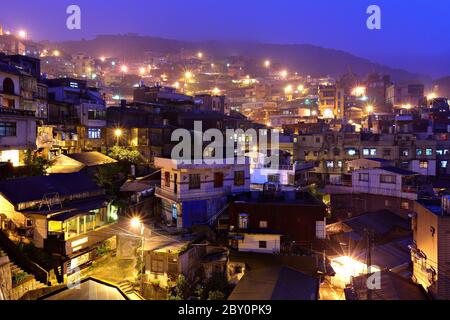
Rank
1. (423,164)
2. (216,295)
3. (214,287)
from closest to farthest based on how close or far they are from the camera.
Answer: (216,295)
(214,287)
(423,164)

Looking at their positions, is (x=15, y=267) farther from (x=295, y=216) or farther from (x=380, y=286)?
(x=380, y=286)

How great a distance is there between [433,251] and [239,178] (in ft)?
41.7

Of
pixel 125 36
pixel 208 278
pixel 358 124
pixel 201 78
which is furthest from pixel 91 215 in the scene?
pixel 125 36

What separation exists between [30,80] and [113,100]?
116 feet

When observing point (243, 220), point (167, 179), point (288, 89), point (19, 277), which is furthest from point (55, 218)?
point (288, 89)

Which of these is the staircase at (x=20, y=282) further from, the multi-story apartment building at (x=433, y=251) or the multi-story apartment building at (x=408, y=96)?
the multi-story apartment building at (x=408, y=96)

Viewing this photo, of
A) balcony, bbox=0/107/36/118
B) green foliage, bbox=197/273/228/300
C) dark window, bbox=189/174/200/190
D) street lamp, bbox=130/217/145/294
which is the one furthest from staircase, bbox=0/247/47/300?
balcony, bbox=0/107/36/118

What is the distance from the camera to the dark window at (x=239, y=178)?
24.7 m

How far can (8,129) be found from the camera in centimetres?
2361

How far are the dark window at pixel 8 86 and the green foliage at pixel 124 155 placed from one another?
9.28 m

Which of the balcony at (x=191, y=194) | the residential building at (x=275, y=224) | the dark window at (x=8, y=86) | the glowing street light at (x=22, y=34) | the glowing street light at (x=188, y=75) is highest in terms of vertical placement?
the glowing street light at (x=22, y=34)

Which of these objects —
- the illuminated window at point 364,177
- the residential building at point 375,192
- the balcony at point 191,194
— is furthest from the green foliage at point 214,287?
the illuminated window at point 364,177

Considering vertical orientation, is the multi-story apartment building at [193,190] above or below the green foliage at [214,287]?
above

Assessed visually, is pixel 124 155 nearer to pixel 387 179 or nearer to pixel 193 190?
pixel 193 190
